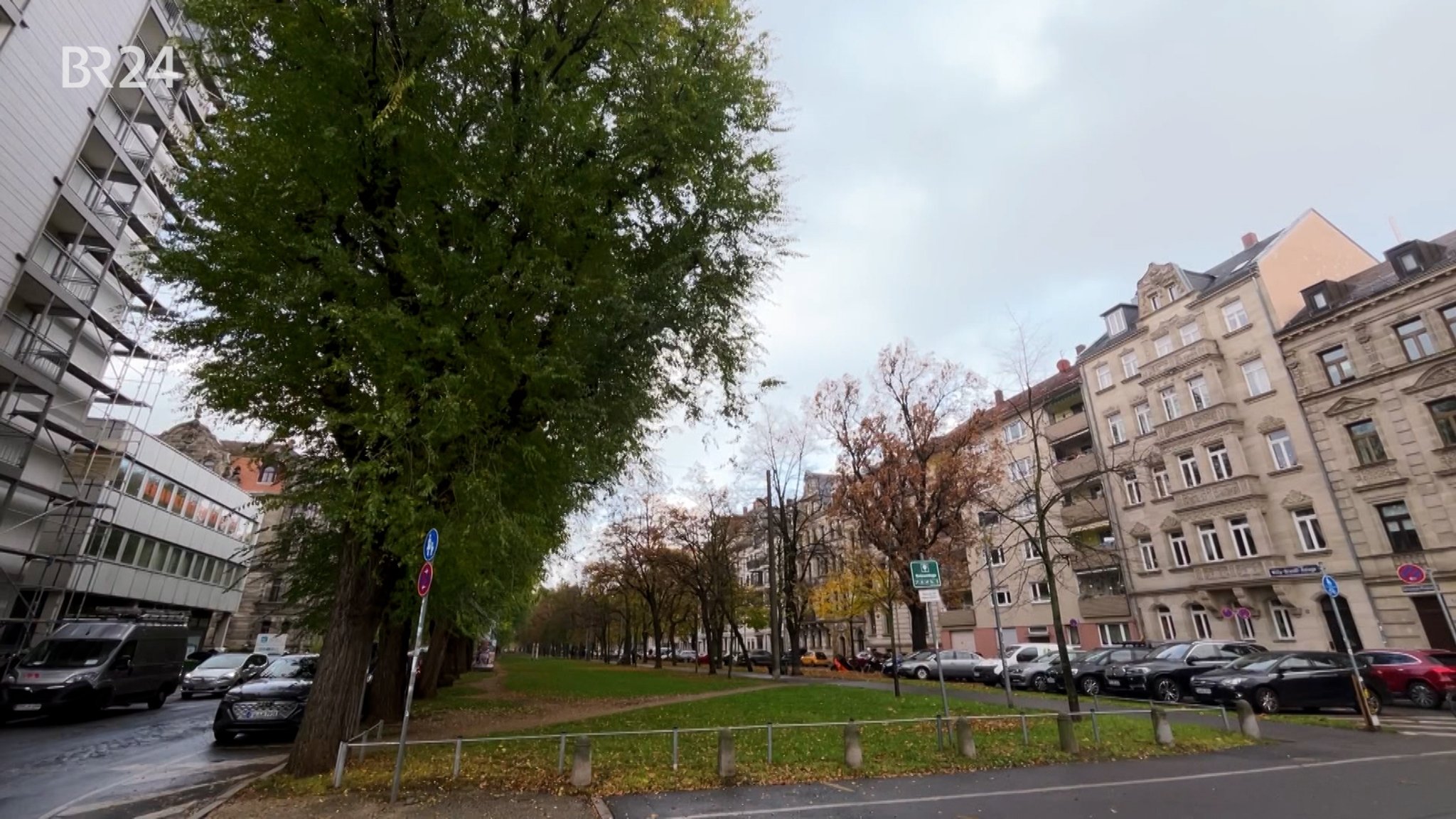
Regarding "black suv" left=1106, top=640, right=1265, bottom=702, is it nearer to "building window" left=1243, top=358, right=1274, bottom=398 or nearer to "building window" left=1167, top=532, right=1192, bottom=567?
"building window" left=1167, top=532, right=1192, bottom=567

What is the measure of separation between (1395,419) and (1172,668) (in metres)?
15.0

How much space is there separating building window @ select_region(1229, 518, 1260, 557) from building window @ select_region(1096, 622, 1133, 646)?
765cm

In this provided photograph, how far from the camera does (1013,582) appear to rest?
42969 millimetres

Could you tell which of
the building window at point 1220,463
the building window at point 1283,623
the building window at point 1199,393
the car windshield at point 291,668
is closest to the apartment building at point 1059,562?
the building window at point 1220,463

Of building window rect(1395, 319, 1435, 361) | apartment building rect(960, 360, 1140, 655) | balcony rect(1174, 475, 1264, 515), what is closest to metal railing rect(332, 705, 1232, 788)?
balcony rect(1174, 475, 1264, 515)

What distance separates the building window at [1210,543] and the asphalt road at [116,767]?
36381 mm

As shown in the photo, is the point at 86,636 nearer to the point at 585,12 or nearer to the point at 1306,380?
the point at 585,12

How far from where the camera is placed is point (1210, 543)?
31062 millimetres

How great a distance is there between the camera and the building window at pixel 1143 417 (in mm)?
34938

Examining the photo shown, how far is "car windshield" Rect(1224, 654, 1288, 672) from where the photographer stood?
671 inches

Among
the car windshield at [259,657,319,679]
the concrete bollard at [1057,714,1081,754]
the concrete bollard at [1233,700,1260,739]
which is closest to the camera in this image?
the concrete bollard at [1057,714,1081,754]

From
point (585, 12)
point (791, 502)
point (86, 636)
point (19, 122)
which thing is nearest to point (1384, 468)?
point (791, 502)

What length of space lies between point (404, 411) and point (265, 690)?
981 centimetres

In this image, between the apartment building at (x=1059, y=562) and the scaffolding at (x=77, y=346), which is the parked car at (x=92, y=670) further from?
the apartment building at (x=1059, y=562)
